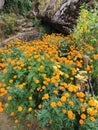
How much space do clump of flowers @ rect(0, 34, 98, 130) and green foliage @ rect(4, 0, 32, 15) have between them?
6653mm

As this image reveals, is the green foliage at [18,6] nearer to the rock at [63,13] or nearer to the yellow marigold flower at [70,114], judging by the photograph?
the rock at [63,13]

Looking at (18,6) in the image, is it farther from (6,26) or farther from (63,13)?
(63,13)

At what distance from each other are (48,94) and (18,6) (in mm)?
8539

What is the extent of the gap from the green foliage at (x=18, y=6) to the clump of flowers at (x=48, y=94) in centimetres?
665

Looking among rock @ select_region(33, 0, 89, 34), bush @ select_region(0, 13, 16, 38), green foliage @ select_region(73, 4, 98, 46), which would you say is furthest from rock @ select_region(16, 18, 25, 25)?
green foliage @ select_region(73, 4, 98, 46)

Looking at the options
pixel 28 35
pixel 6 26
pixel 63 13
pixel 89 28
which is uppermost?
pixel 89 28

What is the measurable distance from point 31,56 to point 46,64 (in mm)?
415

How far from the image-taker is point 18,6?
1116 centimetres

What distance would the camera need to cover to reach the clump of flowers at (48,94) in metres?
3.10

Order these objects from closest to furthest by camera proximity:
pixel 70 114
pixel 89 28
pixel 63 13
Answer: pixel 70 114, pixel 89 28, pixel 63 13

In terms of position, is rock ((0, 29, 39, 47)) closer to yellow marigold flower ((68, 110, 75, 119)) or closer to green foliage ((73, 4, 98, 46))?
green foliage ((73, 4, 98, 46))

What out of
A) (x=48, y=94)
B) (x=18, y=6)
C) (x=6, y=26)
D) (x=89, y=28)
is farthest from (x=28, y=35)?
(x=48, y=94)

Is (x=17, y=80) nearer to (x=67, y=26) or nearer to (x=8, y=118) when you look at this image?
(x=8, y=118)

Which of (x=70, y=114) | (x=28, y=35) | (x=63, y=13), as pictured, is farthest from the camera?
(x=28, y=35)
